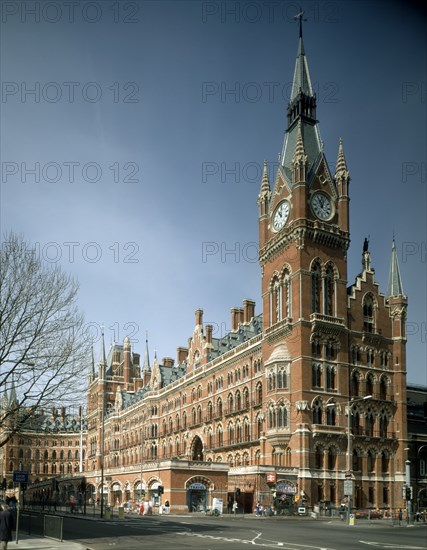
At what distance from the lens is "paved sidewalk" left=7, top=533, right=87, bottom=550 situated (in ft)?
89.7

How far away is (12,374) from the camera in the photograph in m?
34.4

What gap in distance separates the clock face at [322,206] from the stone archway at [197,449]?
35433 millimetres

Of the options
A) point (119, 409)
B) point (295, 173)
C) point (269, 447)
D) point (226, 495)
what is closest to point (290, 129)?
point (295, 173)

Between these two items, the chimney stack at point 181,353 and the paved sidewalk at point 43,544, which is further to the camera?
the chimney stack at point 181,353

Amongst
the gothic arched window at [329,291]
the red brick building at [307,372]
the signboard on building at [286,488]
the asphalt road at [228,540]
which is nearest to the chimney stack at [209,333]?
the red brick building at [307,372]

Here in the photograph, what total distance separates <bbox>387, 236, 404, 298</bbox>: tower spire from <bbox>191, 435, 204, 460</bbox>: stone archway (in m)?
32.2

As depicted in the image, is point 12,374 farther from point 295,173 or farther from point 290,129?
point 290,129

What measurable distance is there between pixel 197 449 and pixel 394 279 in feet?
115

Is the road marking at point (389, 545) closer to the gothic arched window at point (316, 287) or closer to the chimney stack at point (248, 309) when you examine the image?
the gothic arched window at point (316, 287)

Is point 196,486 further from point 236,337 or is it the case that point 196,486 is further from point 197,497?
point 236,337

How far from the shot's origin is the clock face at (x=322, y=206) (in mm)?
70312

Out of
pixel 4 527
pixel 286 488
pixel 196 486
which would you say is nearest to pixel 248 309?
pixel 196 486

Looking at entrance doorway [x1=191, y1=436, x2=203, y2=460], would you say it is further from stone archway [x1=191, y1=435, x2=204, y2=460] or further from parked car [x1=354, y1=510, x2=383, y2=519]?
parked car [x1=354, y1=510, x2=383, y2=519]

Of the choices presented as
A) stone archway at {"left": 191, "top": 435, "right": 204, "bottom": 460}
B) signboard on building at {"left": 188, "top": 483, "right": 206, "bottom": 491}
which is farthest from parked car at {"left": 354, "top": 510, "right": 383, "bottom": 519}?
stone archway at {"left": 191, "top": 435, "right": 204, "bottom": 460}
